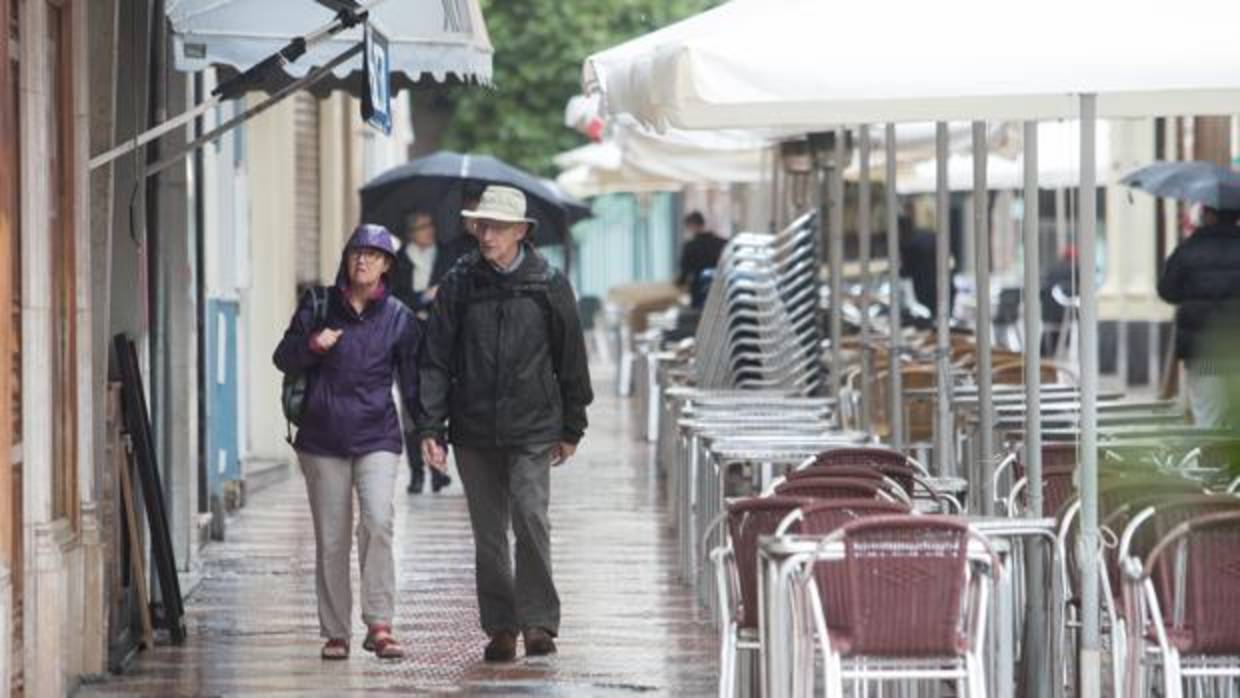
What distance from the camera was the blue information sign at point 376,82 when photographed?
1202 cm

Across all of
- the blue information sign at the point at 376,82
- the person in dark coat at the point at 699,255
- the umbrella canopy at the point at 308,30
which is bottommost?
the person in dark coat at the point at 699,255

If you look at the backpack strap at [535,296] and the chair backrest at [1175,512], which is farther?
the backpack strap at [535,296]

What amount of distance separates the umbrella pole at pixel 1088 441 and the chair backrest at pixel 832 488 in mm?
908

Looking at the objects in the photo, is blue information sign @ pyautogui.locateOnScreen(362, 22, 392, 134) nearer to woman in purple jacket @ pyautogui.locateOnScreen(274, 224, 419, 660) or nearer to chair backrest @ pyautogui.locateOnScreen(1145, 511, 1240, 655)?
woman in purple jacket @ pyautogui.locateOnScreen(274, 224, 419, 660)

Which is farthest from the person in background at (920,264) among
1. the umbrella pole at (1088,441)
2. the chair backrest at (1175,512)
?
the chair backrest at (1175,512)

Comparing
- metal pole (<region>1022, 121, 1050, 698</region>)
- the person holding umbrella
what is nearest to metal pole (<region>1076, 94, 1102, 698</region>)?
metal pole (<region>1022, 121, 1050, 698</region>)

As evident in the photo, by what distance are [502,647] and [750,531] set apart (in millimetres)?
3334

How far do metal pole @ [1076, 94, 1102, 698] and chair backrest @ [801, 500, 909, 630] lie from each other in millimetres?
544

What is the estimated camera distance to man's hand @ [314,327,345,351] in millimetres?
12422

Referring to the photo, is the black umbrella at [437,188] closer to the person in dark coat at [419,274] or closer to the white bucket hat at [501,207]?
the person in dark coat at [419,274]

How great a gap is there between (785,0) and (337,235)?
60.7ft

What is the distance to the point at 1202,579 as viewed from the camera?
8859 mm

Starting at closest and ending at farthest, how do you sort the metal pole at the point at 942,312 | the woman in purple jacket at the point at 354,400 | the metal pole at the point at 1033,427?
the metal pole at the point at 1033,427, the woman in purple jacket at the point at 354,400, the metal pole at the point at 942,312

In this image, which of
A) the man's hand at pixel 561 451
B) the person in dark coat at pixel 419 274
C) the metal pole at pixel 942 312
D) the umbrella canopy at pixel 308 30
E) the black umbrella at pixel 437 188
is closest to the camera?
the man's hand at pixel 561 451
